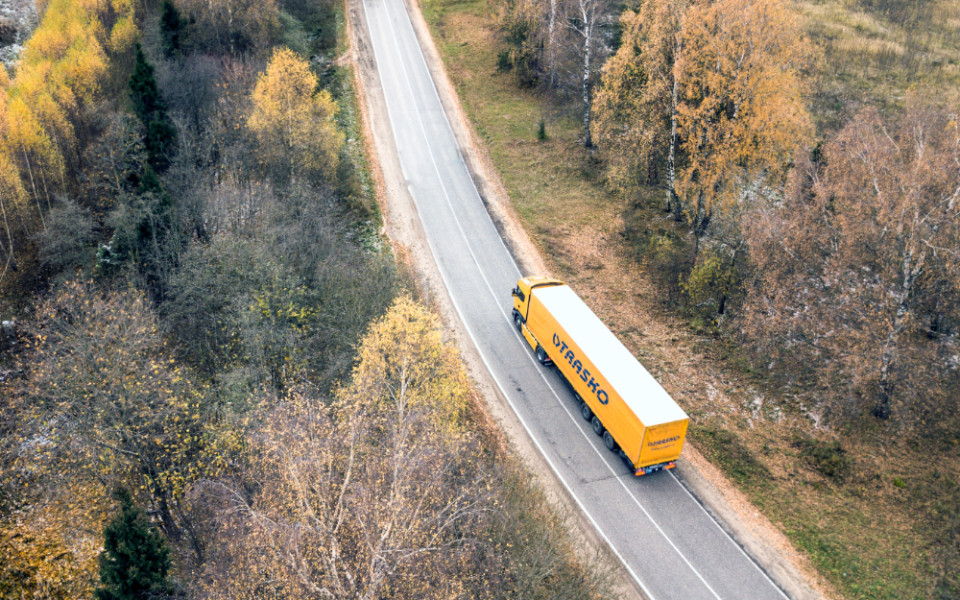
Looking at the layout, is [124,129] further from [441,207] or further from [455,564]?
[455,564]

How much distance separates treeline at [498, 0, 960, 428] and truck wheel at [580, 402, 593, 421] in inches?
404

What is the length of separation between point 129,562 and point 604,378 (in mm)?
20958

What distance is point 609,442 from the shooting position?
106 feet

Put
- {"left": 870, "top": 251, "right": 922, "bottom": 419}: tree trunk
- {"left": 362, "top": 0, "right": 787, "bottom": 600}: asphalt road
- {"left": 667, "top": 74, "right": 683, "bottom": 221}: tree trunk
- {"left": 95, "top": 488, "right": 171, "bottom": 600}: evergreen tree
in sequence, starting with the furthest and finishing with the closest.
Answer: {"left": 667, "top": 74, "right": 683, "bottom": 221}: tree trunk
{"left": 870, "top": 251, "right": 922, "bottom": 419}: tree trunk
{"left": 362, "top": 0, "right": 787, "bottom": 600}: asphalt road
{"left": 95, "top": 488, "right": 171, "bottom": 600}: evergreen tree

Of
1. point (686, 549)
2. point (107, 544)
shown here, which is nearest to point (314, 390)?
point (107, 544)

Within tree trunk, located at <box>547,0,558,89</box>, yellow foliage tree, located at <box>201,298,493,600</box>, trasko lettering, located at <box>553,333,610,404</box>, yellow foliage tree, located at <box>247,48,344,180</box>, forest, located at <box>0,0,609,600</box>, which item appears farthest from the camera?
tree trunk, located at <box>547,0,558,89</box>

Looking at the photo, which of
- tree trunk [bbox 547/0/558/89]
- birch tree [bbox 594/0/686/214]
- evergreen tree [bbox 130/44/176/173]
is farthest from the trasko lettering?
tree trunk [bbox 547/0/558/89]

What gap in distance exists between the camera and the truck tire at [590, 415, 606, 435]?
1288 inches

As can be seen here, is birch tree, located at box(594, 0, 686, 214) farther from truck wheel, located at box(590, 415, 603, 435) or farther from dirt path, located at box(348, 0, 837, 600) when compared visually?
truck wheel, located at box(590, 415, 603, 435)

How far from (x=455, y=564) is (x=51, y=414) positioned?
63.7ft

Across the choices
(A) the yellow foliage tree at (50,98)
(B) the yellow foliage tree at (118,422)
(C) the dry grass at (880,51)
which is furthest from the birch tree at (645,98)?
(A) the yellow foliage tree at (50,98)

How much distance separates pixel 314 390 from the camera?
3023 centimetres

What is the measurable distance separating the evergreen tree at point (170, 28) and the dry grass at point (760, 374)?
25480 millimetres

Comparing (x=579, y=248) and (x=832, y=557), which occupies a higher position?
(x=579, y=248)
